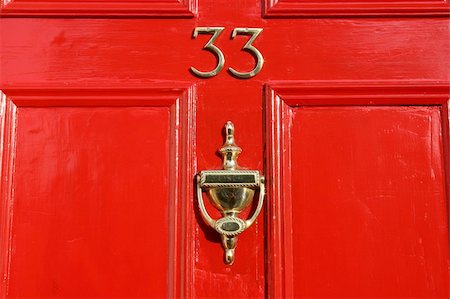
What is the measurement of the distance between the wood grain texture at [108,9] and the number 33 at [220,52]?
2.1 inches

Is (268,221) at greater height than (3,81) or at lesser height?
lesser

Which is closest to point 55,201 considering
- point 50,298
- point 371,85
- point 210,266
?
point 50,298

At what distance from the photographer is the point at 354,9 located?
1.39 m

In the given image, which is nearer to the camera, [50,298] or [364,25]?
[50,298]

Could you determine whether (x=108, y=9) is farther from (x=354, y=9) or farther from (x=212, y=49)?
(x=354, y=9)

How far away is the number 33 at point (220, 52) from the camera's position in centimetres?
137

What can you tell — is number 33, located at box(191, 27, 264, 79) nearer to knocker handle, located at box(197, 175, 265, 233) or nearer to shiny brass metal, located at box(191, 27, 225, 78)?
shiny brass metal, located at box(191, 27, 225, 78)

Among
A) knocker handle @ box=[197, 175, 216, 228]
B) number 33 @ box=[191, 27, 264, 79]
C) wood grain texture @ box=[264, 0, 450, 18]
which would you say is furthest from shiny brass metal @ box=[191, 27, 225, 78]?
knocker handle @ box=[197, 175, 216, 228]

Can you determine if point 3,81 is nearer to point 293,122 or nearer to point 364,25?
point 293,122

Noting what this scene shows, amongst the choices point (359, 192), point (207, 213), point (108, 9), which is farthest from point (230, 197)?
point (108, 9)

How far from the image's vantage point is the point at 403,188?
4.33 feet

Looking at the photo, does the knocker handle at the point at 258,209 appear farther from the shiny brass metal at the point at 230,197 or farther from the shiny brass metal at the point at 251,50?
the shiny brass metal at the point at 251,50

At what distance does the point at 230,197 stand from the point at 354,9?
464 millimetres

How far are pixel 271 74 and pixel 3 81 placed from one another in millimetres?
538
